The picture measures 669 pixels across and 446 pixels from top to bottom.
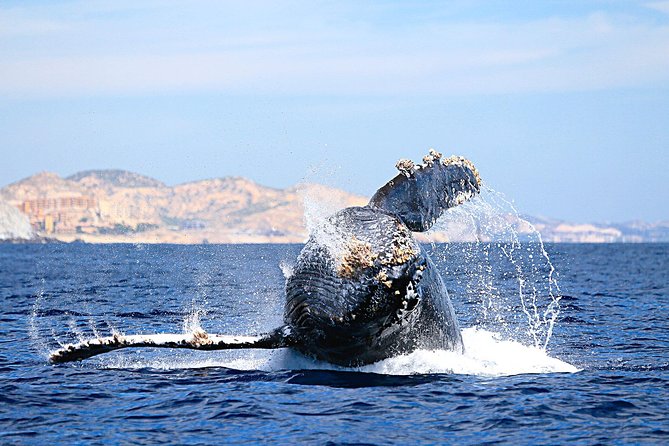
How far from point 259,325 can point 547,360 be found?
6.15 m

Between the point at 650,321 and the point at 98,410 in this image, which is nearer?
the point at 98,410

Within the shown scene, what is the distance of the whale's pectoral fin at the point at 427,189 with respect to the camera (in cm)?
1002

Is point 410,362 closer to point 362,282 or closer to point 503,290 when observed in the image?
point 362,282

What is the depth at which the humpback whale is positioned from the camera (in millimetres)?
8797

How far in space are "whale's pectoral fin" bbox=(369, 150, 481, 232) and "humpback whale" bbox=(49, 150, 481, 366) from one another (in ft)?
0.04

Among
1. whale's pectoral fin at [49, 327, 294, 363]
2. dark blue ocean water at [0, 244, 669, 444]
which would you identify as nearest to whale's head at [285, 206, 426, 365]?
dark blue ocean water at [0, 244, 669, 444]

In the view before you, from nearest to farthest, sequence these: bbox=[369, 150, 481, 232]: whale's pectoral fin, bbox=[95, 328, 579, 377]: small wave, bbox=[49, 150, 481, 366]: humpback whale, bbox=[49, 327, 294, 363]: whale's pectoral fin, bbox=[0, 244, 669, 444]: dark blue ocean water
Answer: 1. bbox=[0, 244, 669, 444]: dark blue ocean water
2. bbox=[49, 327, 294, 363]: whale's pectoral fin
3. bbox=[49, 150, 481, 366]: humpback whale
4. bbox=[95, 328, 579, 377]: small wave
5. bbox=[369, 150, 481, 232]: whale's pectoral fin

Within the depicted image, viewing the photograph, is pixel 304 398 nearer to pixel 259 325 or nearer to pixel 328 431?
pixel 328 431

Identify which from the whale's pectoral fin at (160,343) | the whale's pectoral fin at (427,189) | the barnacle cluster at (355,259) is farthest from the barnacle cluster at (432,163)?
the whale's pectoral fin at (160,343)

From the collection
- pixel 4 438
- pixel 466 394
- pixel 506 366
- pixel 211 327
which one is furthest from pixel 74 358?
pixel 211 327

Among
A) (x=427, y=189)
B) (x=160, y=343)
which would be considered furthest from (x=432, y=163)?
(x=160, y=343)

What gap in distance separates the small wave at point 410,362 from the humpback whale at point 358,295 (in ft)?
0.49

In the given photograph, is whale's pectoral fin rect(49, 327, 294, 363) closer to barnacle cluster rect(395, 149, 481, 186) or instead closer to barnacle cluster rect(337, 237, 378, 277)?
barnacle cluster rect(337, 237, 378, 277)

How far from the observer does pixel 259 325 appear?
1652 centimetres
